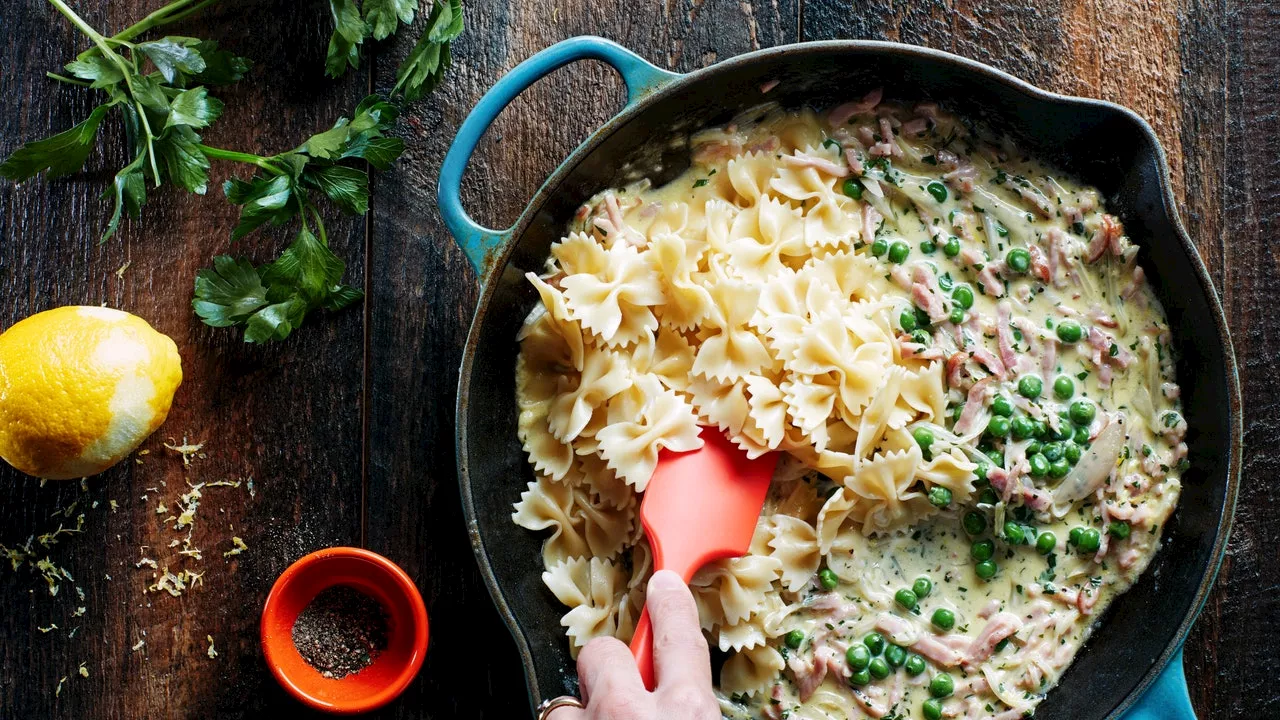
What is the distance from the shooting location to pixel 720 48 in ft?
10.8

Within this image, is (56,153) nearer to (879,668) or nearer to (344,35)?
(344,35)

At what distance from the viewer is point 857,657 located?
9.77 ft

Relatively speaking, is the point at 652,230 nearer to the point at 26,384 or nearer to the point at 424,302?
the point at 424,302

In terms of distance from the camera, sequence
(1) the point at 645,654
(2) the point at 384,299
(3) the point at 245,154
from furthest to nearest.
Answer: (2) the point at 384,299, (3) the point at 245,154, (1) the point at 645,654

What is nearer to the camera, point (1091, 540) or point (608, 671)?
point (608, 671)

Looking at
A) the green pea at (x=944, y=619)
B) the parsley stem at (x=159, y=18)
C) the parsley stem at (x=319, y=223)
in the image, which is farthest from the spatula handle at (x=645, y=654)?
the parsley stem at (x=159, y=18)

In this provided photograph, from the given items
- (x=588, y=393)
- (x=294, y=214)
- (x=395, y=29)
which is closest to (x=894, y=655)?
(x=588, y=393)

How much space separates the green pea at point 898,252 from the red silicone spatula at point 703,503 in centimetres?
74

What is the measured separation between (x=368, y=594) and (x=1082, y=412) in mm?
2345

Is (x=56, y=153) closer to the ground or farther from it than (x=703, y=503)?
farther from it

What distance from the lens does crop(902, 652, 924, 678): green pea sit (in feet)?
9.91

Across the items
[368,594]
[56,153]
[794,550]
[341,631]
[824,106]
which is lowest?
[341,631]

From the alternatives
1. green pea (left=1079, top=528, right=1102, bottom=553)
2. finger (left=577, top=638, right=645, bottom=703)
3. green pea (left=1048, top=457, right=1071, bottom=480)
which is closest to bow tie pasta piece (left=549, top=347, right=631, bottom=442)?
finger (left=577, top=638, right=645, bottom=703)

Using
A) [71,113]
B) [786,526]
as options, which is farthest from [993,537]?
[71,113]
